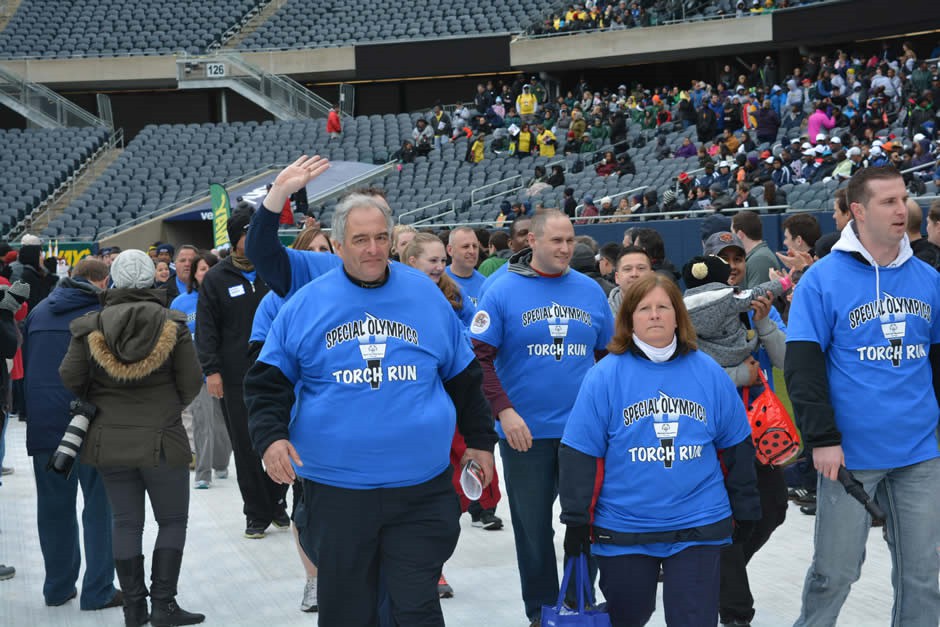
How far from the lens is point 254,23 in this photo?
4009cm

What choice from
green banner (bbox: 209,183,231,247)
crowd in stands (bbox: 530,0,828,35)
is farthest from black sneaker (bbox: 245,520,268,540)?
crowd in stands (bbox: 530,0,828,35)

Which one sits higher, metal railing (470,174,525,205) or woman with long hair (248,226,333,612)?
metal railing (470,174,525,205)

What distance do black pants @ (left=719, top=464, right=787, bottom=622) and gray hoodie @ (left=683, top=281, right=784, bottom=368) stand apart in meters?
0.48

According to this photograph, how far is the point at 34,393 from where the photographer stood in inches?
227

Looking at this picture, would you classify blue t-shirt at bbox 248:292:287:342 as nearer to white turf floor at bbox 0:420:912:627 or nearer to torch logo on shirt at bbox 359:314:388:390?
torch logo on shirt at bbox 359:314:388:390

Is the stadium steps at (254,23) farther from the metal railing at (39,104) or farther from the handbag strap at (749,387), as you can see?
the handbag strap at (749,387)

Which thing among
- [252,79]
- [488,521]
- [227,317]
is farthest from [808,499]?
[252,79]

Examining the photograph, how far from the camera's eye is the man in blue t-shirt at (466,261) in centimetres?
692

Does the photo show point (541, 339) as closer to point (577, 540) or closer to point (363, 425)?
point (577, 540)

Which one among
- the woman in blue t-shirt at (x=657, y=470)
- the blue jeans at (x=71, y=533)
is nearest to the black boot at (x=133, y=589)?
the blue jeans at (x=71, y=533)

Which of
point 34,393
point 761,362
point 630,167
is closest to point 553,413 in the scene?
point 761,362

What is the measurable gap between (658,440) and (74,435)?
271cm

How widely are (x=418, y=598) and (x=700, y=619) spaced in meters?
0.90

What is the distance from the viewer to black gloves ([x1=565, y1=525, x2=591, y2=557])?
149 inches
